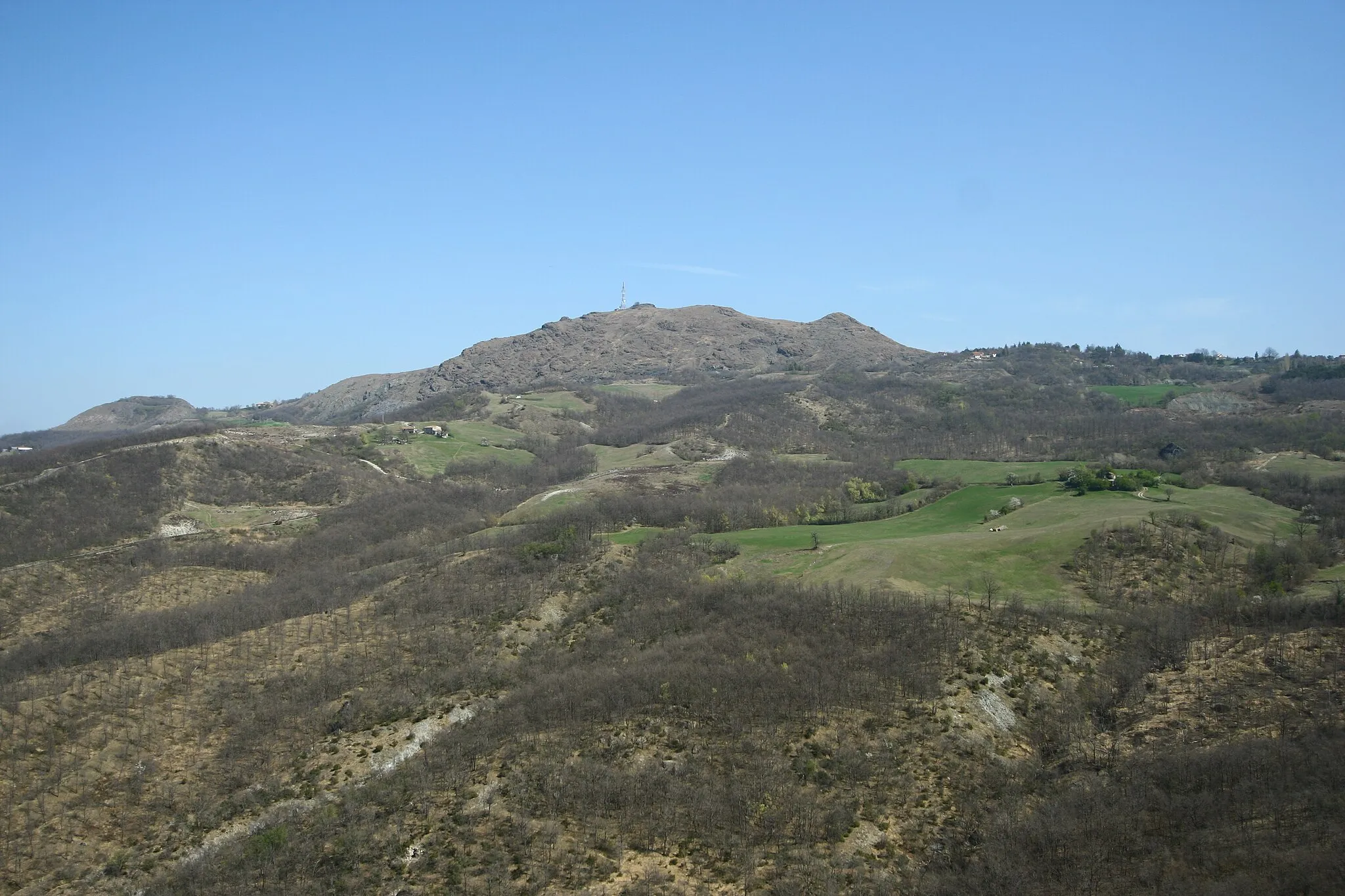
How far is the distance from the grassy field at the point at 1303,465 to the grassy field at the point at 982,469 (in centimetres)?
1858

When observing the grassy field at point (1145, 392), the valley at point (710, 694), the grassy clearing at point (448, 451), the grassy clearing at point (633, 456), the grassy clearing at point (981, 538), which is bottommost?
the valley at point (710, 694)

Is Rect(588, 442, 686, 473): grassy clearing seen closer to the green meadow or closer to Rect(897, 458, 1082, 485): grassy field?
Rect(897, 458, 1082, 485): grassy field

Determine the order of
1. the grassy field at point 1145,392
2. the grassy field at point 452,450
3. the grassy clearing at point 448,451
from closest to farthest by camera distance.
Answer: the grassy clearing at point 448,451 < the grassy field at point 452,450 < the grassy field at point 1145,392

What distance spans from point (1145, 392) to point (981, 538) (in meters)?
121

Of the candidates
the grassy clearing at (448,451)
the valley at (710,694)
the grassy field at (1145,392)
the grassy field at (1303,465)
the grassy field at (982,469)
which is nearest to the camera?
A: the valley at (710,694)

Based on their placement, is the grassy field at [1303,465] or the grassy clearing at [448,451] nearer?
the grassy field at [1303,465]

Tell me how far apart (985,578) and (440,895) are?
39.7 meters

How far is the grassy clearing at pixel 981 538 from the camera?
192 feet

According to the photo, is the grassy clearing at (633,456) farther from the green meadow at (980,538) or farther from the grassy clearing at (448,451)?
the green meadow at (980,538)

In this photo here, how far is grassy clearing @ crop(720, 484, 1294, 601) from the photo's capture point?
5856 cm

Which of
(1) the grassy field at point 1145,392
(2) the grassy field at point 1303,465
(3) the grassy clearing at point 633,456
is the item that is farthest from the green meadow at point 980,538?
(1) the grassy field at point 1145,392

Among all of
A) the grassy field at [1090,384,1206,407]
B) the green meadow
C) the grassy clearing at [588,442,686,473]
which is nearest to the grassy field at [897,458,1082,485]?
the green meadow

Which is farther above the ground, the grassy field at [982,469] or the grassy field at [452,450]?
the grassy field at [452,450]

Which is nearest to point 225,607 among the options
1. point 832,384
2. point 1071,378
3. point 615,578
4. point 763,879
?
point 615,578
